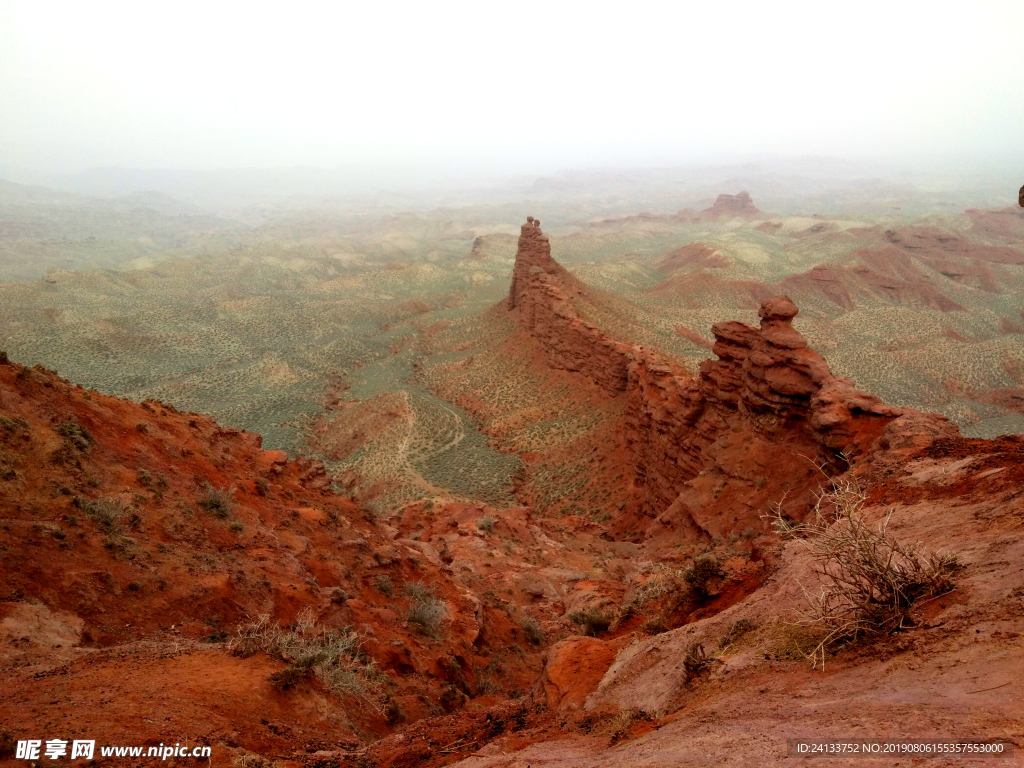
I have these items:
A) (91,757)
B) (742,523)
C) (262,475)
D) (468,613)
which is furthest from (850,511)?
(262,475)

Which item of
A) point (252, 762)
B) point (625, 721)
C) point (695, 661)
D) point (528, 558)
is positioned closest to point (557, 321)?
point (528, 558)

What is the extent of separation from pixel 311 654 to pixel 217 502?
18.4ft

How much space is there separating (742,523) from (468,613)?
27.8 ft

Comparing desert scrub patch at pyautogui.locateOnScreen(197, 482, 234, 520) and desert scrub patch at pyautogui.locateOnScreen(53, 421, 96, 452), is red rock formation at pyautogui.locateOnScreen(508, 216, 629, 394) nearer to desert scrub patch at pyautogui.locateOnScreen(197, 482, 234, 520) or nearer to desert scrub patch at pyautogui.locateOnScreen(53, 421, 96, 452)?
desert scrub patch at pyautogui.locateOnScreen(197, 482, 234, 520)

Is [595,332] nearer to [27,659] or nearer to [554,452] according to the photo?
[554,452]

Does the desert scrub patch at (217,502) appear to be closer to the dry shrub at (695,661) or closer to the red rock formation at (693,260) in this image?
the dry shrub at (695,661)

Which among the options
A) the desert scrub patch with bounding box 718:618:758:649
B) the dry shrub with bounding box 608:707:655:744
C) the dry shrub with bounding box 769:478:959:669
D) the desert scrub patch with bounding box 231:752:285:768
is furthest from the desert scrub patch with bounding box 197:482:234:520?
the dry shrub with bounding box 769:478:959:669

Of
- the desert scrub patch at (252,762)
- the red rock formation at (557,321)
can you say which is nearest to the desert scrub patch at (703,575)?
the desert scrub patch at (252,762)

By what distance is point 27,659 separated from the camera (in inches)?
261

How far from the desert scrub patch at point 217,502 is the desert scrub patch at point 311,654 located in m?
3.49

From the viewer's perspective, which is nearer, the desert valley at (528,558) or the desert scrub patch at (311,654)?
the desert valley at (528,558)

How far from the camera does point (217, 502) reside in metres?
12.0

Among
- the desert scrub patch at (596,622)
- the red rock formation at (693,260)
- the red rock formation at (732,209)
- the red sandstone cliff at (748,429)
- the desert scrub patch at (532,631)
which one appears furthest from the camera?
the red rock formation at (732,209)

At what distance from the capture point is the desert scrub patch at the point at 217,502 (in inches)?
465
